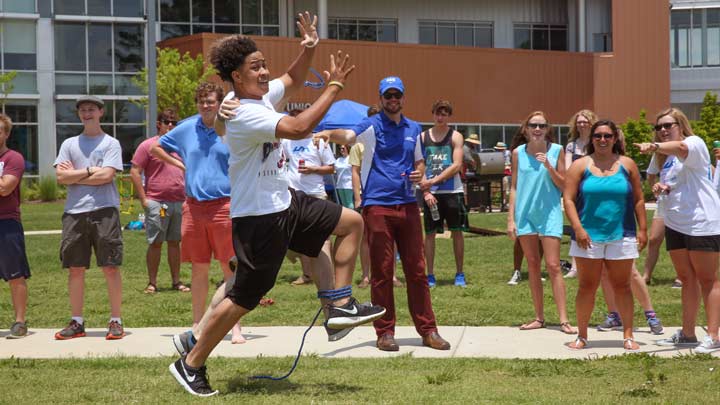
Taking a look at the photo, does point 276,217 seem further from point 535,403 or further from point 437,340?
point 437,340

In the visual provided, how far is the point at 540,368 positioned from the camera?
7.61 m

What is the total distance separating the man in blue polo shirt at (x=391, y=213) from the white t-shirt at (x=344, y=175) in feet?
18.2

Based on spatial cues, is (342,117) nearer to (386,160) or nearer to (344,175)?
(386,160)

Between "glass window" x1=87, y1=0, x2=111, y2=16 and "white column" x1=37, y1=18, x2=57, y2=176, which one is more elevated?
"glass window" x1=87, y1=0, x2=111, y2=16

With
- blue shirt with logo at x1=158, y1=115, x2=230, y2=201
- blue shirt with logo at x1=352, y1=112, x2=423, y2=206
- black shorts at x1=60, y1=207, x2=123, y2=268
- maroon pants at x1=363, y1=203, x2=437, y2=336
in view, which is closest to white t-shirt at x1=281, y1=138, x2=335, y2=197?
black shorts at x1=60, y1=207, x2=123, y2=268

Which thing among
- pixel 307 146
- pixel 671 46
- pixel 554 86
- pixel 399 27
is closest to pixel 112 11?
pixel 399 27

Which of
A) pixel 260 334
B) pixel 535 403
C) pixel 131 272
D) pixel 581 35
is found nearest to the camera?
pixel 535 403

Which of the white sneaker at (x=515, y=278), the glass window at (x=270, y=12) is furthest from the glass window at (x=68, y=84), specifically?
the white sneaker at (x=515, y=278)

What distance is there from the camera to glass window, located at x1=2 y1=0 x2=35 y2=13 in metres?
39.3

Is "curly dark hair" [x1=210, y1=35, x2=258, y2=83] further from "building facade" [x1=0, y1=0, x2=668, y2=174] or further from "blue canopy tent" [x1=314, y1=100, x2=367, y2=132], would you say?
"building facade" [x1=0, y1=0, x2=668, y2=174]

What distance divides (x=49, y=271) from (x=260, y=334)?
23.6 feet

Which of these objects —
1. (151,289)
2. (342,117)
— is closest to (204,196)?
(342,117)

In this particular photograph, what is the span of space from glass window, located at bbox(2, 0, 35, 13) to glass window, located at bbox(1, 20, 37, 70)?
44cm

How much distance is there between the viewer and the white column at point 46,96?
39.2 meters
